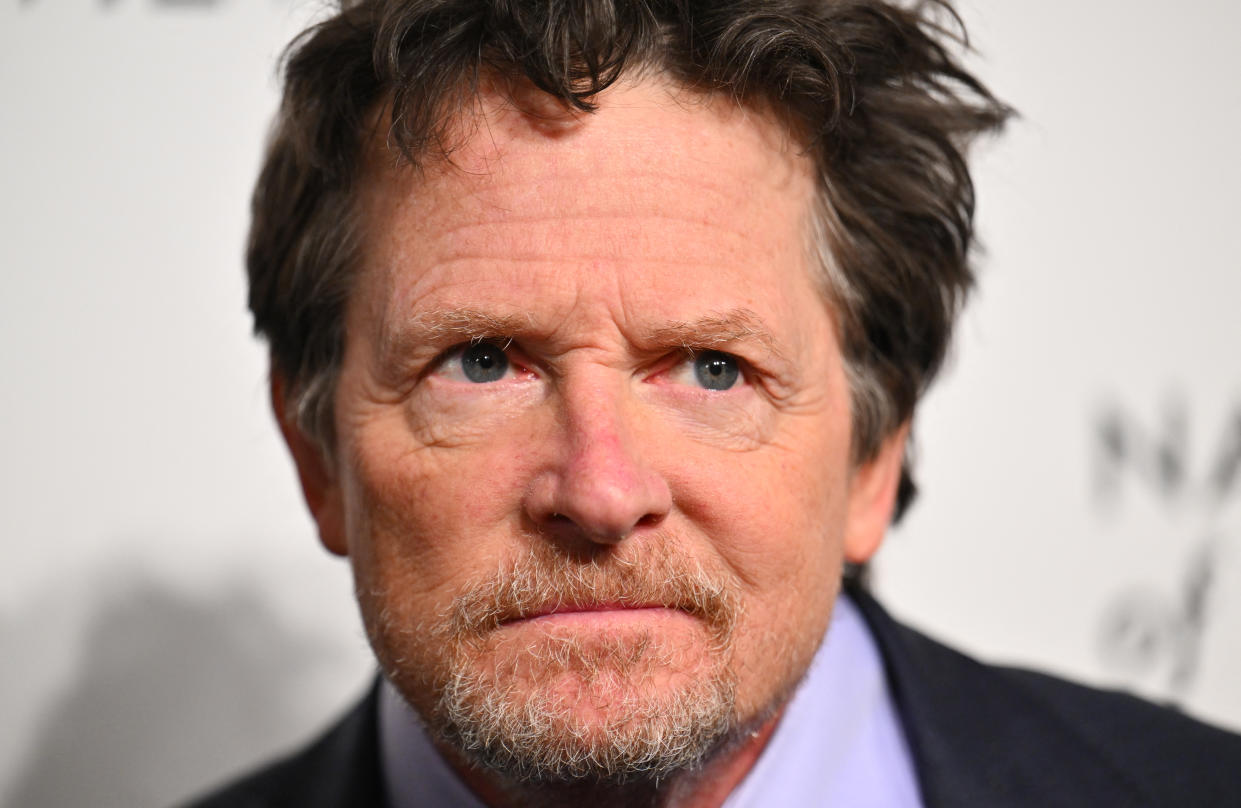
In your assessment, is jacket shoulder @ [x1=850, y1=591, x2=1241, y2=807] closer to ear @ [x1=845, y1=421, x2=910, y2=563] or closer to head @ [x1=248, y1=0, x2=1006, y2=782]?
ear @ [x1=845, y1=421, x2=910, y2=563]

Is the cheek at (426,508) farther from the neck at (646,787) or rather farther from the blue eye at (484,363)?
the neck at (646,787)

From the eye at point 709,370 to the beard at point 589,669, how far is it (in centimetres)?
22

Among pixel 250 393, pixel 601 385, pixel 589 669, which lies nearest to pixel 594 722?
pixel 589 669

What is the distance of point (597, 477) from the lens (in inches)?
47.9

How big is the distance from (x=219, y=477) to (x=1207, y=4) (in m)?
2.20

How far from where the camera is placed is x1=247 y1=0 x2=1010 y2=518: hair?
139 cm

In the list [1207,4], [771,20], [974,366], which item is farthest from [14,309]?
[1207,4]

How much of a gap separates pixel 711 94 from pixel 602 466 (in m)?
0.49

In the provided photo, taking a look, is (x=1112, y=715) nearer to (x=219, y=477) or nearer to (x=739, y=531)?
(x=739, y=531)

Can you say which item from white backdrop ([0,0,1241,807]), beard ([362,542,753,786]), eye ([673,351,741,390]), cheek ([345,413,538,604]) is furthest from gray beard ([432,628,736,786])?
white backdrop ([0,0,1241,807])

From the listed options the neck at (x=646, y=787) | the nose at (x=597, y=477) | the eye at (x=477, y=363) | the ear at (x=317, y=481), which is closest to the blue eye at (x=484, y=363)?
the eye at (x=477, y=363)

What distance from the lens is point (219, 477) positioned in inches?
93.1

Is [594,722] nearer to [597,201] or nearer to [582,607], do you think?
[582,607]

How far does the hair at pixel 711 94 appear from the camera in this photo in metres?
1.39
